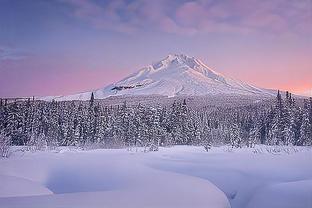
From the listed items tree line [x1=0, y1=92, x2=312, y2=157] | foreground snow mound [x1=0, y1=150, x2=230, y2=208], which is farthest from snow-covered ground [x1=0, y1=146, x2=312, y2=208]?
tree line [x1=0, y1=92, x2=312, y2=157]

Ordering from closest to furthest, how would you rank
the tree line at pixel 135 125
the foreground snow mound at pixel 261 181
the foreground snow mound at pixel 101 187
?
the foreground snow mound at pixel 101 187, the foreground snow mound at pixel 261 181, the tree line at pixel 135 125

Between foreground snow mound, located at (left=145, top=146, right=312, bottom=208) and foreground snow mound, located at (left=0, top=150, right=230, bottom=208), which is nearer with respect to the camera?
foreground snow mound, located at (left=0, top=150, right=230, bottom=208)

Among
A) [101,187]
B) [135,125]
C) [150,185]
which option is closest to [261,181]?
[150,185]

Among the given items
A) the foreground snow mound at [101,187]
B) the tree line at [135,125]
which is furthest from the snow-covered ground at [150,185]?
the tree line at [135,125]

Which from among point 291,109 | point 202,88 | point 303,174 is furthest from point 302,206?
point 202,88

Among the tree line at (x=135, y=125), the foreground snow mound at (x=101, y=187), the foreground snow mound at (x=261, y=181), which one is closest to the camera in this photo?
the foreground snow mound at (x=101, y=187)

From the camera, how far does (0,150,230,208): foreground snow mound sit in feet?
23.4

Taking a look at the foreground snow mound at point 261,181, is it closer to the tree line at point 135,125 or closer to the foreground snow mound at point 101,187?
the foreground snow mound at point 101,187

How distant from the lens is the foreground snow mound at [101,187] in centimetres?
712

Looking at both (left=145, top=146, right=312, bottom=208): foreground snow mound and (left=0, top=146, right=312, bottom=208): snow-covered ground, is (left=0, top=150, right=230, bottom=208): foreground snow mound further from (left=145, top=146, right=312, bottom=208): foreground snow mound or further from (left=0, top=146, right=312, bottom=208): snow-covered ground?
(left=145, top=146, right=312, bottom=208): foreground snow mound

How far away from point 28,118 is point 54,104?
594cm

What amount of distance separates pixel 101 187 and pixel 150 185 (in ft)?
4.70

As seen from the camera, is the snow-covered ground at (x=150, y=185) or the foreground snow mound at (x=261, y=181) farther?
the foreground snow mound at (x=261, y=181)

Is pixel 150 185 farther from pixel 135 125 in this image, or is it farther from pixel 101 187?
pixel 135 125
